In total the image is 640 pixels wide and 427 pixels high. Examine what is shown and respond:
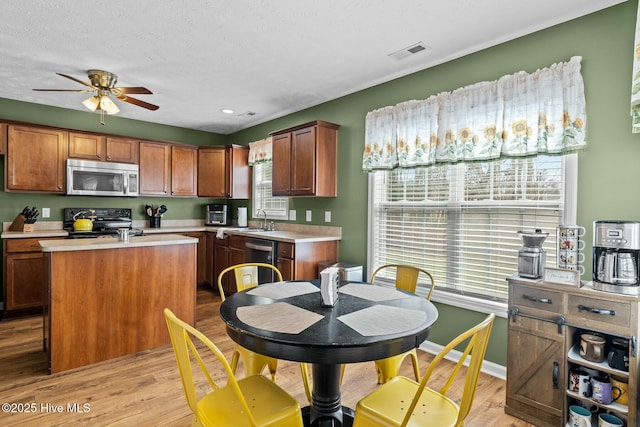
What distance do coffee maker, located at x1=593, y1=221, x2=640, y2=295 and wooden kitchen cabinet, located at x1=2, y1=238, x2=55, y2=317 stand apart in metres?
5.03

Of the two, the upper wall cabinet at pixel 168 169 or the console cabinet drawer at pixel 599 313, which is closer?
the console cabinet drawer at pixel 599 313

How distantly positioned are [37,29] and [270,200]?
321 cm

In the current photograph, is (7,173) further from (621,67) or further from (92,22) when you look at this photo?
(621,67)

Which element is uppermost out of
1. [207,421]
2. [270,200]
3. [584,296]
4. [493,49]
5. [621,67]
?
[493,49]

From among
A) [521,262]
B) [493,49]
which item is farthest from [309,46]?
[521,262]

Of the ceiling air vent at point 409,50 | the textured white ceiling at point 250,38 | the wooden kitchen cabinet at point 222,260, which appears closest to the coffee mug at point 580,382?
the textured white ceiling at point 250,38

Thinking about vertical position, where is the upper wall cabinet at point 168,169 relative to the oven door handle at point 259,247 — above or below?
above

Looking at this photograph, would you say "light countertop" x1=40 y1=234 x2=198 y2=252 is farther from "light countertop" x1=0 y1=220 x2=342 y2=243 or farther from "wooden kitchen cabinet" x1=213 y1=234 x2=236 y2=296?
"wooden kitchen cabinet" x1=213 y1=234 x2=236 y2=296

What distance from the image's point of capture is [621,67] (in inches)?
83.0

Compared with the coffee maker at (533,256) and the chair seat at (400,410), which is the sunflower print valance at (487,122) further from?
the chair seat at (400,410)

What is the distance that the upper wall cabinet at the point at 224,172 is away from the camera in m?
5.46

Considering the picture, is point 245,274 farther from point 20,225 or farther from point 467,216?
point 20,225

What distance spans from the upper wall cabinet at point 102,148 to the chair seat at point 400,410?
473 centimetres

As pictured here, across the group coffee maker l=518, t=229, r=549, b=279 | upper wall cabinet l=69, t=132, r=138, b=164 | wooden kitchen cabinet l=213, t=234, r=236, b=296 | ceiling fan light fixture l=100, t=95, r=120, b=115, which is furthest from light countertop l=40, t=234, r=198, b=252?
coffee maker l=518, t=229, r=549, b=279
